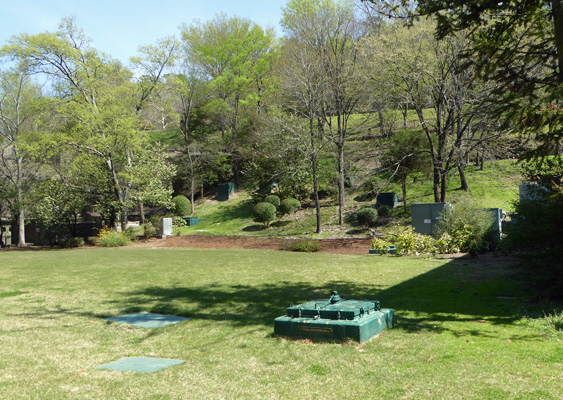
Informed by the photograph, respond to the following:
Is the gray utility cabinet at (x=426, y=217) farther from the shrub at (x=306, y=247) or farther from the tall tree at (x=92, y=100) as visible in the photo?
the tall tree at (x=92, y=100)

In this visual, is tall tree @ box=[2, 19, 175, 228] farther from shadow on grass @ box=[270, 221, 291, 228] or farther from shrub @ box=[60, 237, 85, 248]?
shadow on grass @ box=[270, 221, 291, 228]

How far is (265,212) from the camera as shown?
30.5 m

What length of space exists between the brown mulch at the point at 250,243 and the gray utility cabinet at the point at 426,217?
2.51 m

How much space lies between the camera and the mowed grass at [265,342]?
4773mm

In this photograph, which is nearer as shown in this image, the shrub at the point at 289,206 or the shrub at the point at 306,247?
the shrub at the point at 306,247

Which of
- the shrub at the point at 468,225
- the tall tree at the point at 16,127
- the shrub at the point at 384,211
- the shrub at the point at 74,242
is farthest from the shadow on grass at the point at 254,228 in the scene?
the tall tree at the point at 16,127

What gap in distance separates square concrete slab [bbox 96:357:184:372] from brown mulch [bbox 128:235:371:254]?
50.6 feet

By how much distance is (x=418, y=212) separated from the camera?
20859 mm

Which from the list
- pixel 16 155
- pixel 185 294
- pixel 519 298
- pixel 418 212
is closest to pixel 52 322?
pixel 185 294

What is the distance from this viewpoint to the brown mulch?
22016 millimetres

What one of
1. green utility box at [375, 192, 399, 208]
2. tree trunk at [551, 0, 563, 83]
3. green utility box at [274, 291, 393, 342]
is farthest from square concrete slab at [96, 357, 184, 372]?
green utility box at [375, 192, 399, 208]

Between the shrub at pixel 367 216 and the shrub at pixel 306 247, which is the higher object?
the shrub at pixel 367 216

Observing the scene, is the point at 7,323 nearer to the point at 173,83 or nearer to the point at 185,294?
the point at 185,294

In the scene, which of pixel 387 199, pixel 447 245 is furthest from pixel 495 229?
pixel 387 199
